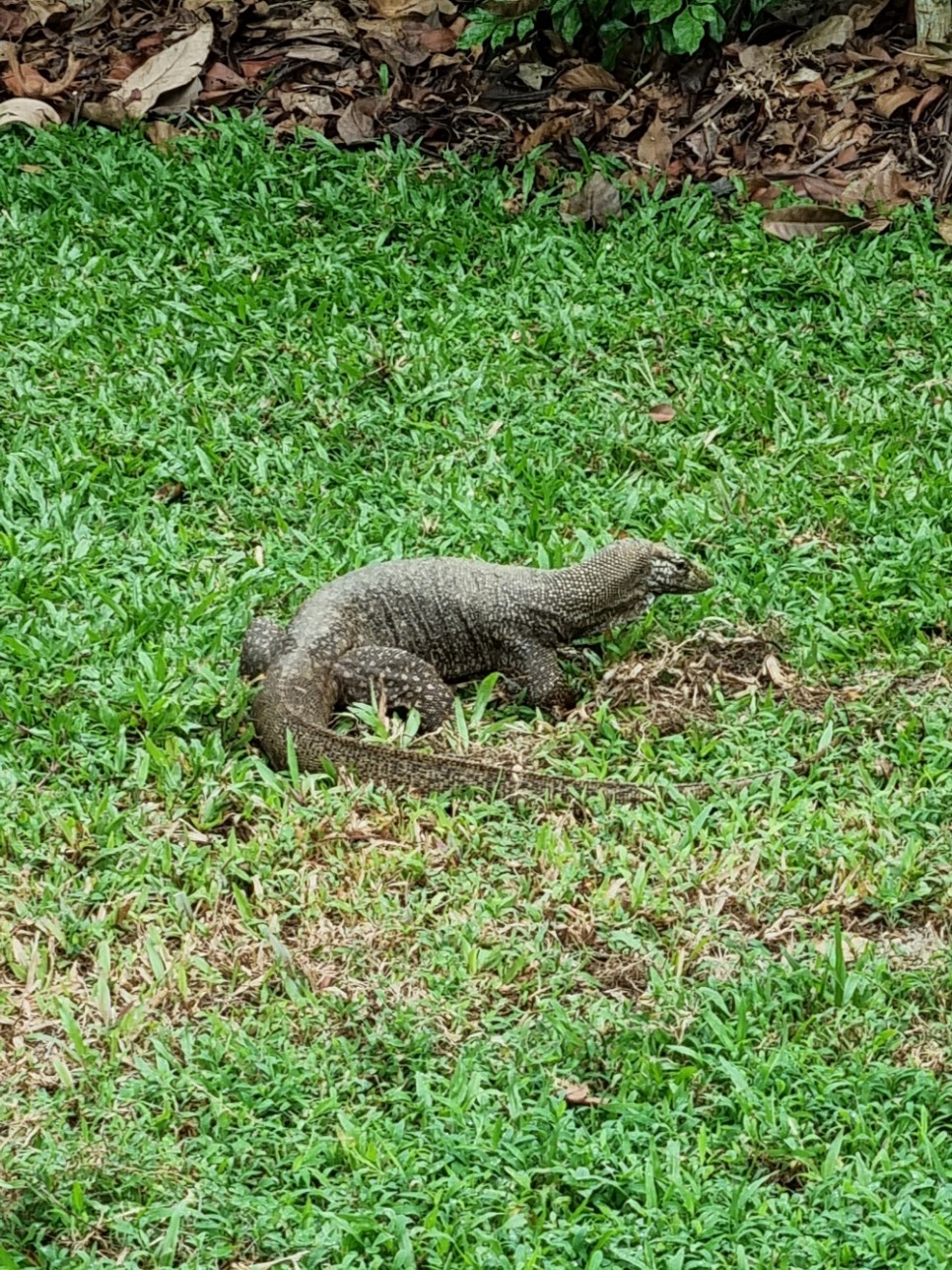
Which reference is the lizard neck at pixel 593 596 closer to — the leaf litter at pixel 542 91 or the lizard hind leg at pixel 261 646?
the lizard hind leg at pixel 261 646

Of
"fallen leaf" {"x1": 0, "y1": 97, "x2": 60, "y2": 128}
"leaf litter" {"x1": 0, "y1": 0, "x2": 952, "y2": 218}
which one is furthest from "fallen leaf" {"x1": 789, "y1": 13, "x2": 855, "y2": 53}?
"fallen leaf" {"x1": 0, "y1": 97, "x2": 60, "y2": 128}

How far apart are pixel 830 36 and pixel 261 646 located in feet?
16.5

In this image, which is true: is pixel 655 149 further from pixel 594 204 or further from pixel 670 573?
pixel 670 573

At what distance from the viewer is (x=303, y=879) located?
511 cm

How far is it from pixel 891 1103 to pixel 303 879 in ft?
5.71

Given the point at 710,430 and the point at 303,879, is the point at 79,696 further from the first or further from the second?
the point at 710,430

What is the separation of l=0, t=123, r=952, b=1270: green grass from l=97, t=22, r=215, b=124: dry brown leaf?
26 centimetres

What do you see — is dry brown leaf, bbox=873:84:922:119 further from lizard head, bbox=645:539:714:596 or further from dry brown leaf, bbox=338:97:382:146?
lizard head, bbox=645:539:714:596

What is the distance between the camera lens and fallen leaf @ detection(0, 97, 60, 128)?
30.4 feet

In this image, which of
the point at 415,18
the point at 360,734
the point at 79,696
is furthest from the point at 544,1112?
the point at 415,18

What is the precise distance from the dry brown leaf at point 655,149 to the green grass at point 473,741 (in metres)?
0.39

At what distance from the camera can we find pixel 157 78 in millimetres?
9422

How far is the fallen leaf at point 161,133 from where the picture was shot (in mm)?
9141

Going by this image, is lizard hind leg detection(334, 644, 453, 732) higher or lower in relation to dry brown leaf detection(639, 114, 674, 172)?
lower
